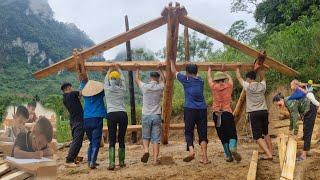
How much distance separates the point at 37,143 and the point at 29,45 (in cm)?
7310

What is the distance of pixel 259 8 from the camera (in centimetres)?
2578

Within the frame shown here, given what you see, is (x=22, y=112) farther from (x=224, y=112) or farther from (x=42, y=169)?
(x=224, y=112)

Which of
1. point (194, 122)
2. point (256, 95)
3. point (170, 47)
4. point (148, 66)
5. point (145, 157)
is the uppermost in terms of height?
point (170, 47)

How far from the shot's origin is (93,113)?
923cm

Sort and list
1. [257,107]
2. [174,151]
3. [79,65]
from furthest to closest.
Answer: [174,151]
[79,65]
[257,107]

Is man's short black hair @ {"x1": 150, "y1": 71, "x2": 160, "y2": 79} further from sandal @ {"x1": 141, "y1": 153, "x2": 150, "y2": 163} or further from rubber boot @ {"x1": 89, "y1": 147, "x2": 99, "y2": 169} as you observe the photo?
rubber boot @ {"x1": 89, "y1": 147, "x2": 99, "y2": 169}

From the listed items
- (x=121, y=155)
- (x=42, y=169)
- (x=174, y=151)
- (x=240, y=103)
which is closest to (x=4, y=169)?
(x=42, y=169)

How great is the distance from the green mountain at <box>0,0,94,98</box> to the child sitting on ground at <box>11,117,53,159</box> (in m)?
42.9

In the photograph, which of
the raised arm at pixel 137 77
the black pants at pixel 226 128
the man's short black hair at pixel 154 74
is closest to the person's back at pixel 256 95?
the black pants at pixel 226 128

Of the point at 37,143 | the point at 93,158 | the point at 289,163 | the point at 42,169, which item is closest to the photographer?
the point at 42,169

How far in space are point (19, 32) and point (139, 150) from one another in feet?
225

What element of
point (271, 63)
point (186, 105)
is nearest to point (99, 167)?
point (186, 105)

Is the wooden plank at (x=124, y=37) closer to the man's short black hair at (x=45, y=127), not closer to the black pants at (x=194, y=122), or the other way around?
the black pants at (x=194, y=122)

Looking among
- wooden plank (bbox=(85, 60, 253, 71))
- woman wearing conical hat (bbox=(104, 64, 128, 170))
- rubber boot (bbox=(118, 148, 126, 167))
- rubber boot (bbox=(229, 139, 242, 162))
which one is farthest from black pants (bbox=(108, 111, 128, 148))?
rubber boot (bbox=(229, 139, 242, 162))
